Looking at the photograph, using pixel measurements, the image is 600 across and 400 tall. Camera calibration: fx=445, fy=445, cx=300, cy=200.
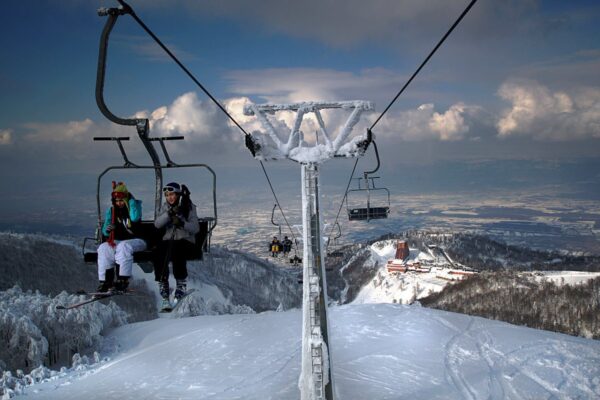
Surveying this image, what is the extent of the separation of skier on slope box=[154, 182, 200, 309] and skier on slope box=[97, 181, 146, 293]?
56 centimetres

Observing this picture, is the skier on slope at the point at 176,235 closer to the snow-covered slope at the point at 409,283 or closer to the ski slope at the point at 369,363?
the ski slope at the point at 369,363

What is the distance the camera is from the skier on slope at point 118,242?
347 inches

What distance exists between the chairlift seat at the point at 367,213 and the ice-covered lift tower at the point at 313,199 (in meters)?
11.7

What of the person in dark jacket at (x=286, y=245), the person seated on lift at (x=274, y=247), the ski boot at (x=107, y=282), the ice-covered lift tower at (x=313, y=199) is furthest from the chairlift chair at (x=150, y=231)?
the person in dark jacket at (x=286, y=245)

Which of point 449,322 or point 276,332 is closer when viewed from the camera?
point 449,322

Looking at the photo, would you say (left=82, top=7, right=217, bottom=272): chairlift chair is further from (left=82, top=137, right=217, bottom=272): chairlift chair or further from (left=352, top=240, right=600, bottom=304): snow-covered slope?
(left=352, top=240, right=600, bottom=304): snow-covered slope

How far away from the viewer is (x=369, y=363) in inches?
949

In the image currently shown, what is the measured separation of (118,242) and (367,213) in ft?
44.1

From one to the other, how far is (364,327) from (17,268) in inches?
4136

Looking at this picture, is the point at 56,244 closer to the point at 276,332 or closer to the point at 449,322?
the point at 276,332

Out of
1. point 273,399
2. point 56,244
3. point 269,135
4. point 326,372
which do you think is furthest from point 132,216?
point 56,244

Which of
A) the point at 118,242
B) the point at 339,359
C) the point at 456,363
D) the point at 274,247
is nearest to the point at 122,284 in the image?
the point at 118,242

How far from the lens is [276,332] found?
32500 mm

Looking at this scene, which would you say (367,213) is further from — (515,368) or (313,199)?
(313,199)
